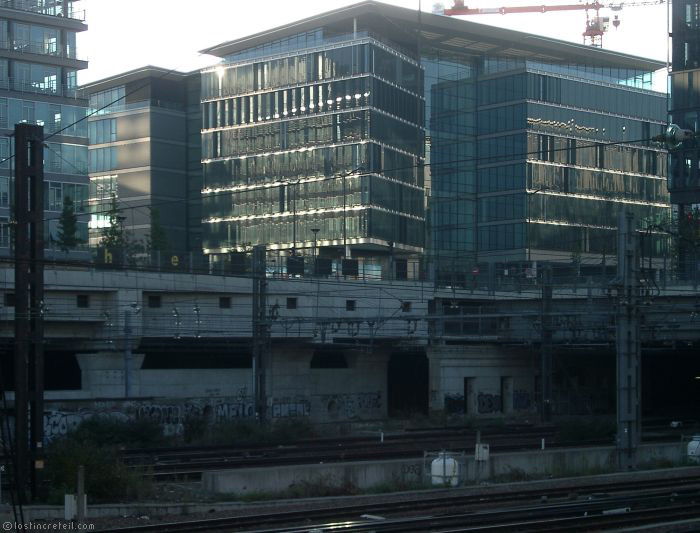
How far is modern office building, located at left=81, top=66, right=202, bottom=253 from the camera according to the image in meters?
97.0

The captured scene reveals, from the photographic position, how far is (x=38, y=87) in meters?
67.7

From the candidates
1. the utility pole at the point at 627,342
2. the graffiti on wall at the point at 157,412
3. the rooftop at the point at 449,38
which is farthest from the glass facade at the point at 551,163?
the utility pole at the point at 627,342

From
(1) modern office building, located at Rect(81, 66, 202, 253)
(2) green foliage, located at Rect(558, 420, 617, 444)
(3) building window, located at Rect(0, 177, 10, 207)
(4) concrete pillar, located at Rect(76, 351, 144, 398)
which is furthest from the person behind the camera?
(1) modern office building, located at Rect(81, 66, 202, 253)

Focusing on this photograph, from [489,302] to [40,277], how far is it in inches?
1579

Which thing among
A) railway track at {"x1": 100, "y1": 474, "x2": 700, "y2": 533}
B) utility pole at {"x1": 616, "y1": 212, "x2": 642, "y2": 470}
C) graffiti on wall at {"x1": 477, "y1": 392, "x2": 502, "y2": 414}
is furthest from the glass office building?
railway track at {"x1": 100, "y1": 474, "x2": 700, "y2": 533}

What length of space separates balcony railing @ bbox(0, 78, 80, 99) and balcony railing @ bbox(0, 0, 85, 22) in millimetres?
4536

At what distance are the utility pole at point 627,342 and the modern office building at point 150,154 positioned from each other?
68522 mm

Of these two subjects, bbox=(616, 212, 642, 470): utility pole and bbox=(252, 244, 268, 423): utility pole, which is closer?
bbox=(616, 212, 642, 470): utility pole

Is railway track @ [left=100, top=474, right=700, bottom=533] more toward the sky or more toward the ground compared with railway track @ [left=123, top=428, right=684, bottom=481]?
more toward the sky

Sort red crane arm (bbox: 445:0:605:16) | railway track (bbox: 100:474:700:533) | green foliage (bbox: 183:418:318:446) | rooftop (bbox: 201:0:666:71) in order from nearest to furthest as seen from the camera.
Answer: railway track (bbox: 100:474:700:533), green foliage (bbox: 183:418:318:446), rooftop (bbox: 201:0:666:71), red crane arm (bbox: 445:0:605:16)

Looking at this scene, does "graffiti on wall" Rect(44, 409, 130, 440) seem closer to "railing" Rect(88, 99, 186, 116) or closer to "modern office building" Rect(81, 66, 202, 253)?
"modern office building" Rect(81, 66, 202, 253)

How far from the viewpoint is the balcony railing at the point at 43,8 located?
67562 millimetres

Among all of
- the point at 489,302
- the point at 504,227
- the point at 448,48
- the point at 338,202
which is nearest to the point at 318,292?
the point at 489,302

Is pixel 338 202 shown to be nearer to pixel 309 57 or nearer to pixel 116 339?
pixel 309 57
